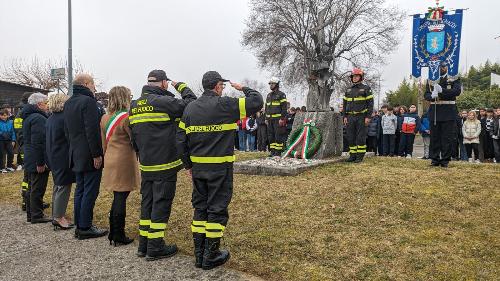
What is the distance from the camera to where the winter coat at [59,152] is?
18.2 ft

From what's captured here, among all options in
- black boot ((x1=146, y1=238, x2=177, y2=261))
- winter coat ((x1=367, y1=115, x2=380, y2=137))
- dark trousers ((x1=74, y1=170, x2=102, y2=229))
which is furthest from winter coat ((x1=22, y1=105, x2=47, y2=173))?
winter coat ((x1=367, y1=115, x2=380, y2=137))

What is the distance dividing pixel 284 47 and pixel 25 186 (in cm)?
2983

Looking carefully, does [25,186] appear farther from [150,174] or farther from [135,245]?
[150,174]

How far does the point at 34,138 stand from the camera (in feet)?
20.2

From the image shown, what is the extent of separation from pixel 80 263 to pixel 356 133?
6.46 metres

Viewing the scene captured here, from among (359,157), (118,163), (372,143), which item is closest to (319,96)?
(372,143)

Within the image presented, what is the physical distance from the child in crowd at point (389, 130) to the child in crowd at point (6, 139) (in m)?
Result: 11.4

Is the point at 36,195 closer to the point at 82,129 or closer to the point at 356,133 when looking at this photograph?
the point at 82,129

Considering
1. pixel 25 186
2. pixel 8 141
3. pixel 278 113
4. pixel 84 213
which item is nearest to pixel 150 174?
pixel 84 213

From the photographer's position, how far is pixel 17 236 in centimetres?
543

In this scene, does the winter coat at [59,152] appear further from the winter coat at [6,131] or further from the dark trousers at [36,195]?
the winter coat at [6,131]

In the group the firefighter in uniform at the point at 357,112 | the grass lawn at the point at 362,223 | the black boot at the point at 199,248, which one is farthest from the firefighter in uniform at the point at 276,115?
the black boot at the point at 199,248

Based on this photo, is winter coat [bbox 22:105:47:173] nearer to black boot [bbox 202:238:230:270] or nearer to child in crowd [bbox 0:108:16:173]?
black boot [bbox 202:238:230:270]

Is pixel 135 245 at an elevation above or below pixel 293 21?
below
